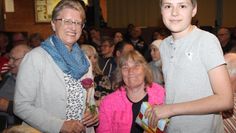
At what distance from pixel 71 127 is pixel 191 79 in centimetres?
94

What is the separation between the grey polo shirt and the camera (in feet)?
4.85

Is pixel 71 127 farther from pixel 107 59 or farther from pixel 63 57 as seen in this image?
pixel 107 59

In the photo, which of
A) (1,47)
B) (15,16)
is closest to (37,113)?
(1,47)

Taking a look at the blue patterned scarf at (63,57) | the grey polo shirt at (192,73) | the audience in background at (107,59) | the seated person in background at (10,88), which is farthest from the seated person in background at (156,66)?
the grey polo shirt at (192,73)

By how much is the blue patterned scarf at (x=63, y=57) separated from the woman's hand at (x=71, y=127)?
30 centimetres

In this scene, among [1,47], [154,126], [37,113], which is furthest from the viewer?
[1,47]

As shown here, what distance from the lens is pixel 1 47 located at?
23.0 feet

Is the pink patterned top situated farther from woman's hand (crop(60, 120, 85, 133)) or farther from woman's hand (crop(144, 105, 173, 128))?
woman's hand (crop(144, 105, 173, 128))

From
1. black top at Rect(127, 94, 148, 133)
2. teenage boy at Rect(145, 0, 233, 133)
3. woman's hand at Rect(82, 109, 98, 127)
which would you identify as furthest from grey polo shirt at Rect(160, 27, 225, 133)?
black top at Rect(127, 94, 148, 133)

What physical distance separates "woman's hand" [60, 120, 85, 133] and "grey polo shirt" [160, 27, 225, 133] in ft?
2.32

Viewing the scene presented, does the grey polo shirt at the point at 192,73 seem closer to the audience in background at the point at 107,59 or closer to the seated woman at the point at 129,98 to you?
the seated woman at the point at 129,98

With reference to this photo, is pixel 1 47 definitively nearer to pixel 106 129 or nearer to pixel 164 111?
pixel 106 129

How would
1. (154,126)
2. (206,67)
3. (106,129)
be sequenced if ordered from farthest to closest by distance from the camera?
1. (106,129)
2. (154,126)
3. (206,67)

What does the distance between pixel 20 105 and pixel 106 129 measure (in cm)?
91
